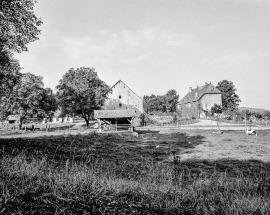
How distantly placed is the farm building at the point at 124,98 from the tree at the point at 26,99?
49.2ft

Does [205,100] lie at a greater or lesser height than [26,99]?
greater

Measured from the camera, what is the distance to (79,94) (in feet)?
129

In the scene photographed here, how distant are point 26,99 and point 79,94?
31.5 ft

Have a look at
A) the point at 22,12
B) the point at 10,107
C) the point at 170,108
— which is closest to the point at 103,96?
the point at 10,107

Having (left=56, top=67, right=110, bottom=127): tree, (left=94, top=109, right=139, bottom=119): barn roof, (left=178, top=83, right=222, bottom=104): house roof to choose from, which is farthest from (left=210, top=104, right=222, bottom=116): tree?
(left=94, top=109, right=139, bottom=119): barn roof

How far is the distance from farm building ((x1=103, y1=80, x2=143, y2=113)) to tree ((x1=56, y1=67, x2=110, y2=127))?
418 centimetres

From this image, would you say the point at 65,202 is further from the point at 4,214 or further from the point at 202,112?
the point at 202,112

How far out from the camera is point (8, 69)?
16.8m

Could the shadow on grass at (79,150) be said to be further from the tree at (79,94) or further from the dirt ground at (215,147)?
the tree at (79,94)

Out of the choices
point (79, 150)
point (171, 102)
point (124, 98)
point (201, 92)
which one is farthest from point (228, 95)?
point (79, 150)

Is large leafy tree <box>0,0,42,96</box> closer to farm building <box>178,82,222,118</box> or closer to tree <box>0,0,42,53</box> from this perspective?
tree <box>0,0,42,53</box>

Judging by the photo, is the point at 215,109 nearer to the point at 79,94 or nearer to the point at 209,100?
the point at 209,100

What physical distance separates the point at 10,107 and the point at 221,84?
233 feet

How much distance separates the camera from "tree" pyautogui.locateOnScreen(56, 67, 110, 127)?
130ft
